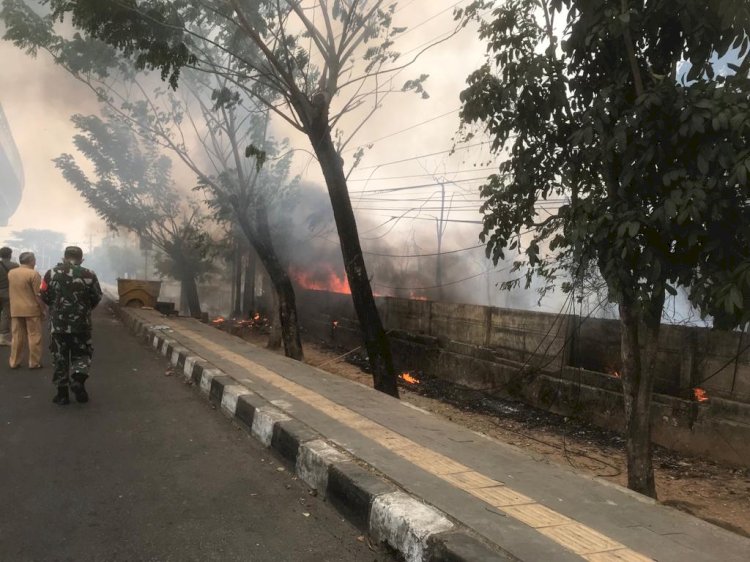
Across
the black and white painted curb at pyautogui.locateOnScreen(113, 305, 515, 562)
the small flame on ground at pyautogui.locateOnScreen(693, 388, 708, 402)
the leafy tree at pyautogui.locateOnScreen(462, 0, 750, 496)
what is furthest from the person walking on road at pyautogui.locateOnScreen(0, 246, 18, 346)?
the small flame on ground at pyautogui.locateOnScreen(693, 388, 708, 402)

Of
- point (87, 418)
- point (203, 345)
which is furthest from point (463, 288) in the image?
point (87, 418)

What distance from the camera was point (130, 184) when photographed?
2186cm

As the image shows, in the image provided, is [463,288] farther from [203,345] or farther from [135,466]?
[135,466]

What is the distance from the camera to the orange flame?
21797mm

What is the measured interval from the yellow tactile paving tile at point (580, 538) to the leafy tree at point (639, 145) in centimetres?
142

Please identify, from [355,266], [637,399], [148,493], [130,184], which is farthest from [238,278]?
[148,493]

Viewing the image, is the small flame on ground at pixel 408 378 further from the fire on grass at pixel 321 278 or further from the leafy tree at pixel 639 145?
the fire on grass at pixel 321 278

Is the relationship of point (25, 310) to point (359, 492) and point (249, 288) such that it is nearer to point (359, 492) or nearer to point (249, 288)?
point (359, 492)

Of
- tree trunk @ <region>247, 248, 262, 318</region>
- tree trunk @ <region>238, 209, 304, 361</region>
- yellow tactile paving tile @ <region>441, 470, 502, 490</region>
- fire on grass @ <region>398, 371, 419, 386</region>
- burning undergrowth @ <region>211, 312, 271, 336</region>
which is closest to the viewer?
yellow tactile paving tile @ <region>441, 470, 502, 490</region>

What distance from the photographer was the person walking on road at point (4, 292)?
357 inches

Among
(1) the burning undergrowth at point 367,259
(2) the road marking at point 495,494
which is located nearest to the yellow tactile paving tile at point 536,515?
(2) the road marking at point 495,494

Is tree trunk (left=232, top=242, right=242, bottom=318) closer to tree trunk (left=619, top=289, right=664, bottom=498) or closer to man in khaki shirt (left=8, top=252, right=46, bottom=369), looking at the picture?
man in khaki shirt (left=8, top=252, right=46, bottom=369)

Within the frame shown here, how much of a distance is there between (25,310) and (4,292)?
2.18 meters

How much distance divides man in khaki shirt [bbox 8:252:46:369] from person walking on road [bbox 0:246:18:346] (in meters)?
1.62
